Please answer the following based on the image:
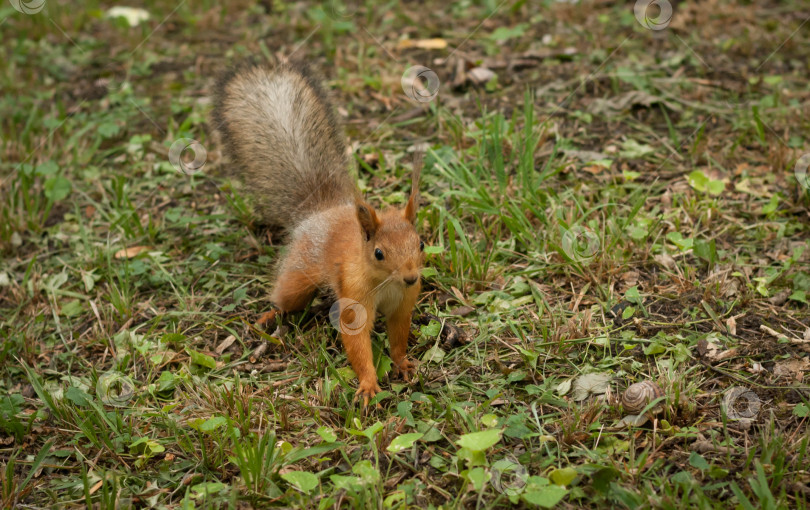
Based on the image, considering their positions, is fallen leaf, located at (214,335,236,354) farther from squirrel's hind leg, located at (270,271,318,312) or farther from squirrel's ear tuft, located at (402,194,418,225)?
squirrel's ear tuft, located at (402,194,418,225)

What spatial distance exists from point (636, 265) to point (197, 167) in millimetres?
2247

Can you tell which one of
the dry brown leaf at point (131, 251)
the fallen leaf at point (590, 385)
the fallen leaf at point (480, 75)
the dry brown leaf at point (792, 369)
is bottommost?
the dry brown leaf at point (792, 369)

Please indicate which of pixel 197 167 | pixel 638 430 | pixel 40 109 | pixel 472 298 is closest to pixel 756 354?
pixel 638 430

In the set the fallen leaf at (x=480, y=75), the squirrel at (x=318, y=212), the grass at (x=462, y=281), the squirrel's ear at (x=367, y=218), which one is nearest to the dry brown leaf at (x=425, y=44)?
Result: the grass at (x=462, y=281)

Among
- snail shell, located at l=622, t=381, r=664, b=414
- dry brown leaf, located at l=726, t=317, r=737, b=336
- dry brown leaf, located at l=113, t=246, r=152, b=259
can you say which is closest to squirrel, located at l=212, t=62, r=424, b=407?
dry brown leaf, located at l=113, t=246, r=152, b=259

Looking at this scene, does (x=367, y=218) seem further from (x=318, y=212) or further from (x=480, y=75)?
(x=480, y=75)

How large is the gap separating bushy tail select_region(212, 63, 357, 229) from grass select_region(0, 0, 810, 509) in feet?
0.78

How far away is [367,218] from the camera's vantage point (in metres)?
2.52

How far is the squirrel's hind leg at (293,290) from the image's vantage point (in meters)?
2.95

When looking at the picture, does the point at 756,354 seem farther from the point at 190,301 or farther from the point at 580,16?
the point at 580,16

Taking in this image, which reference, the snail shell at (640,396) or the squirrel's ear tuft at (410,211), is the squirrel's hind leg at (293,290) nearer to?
the squirrel's ear tuft at (410,211)

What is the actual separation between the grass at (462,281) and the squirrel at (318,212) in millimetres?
161

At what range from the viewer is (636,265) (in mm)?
3166

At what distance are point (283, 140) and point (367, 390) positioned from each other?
123 centimetres
